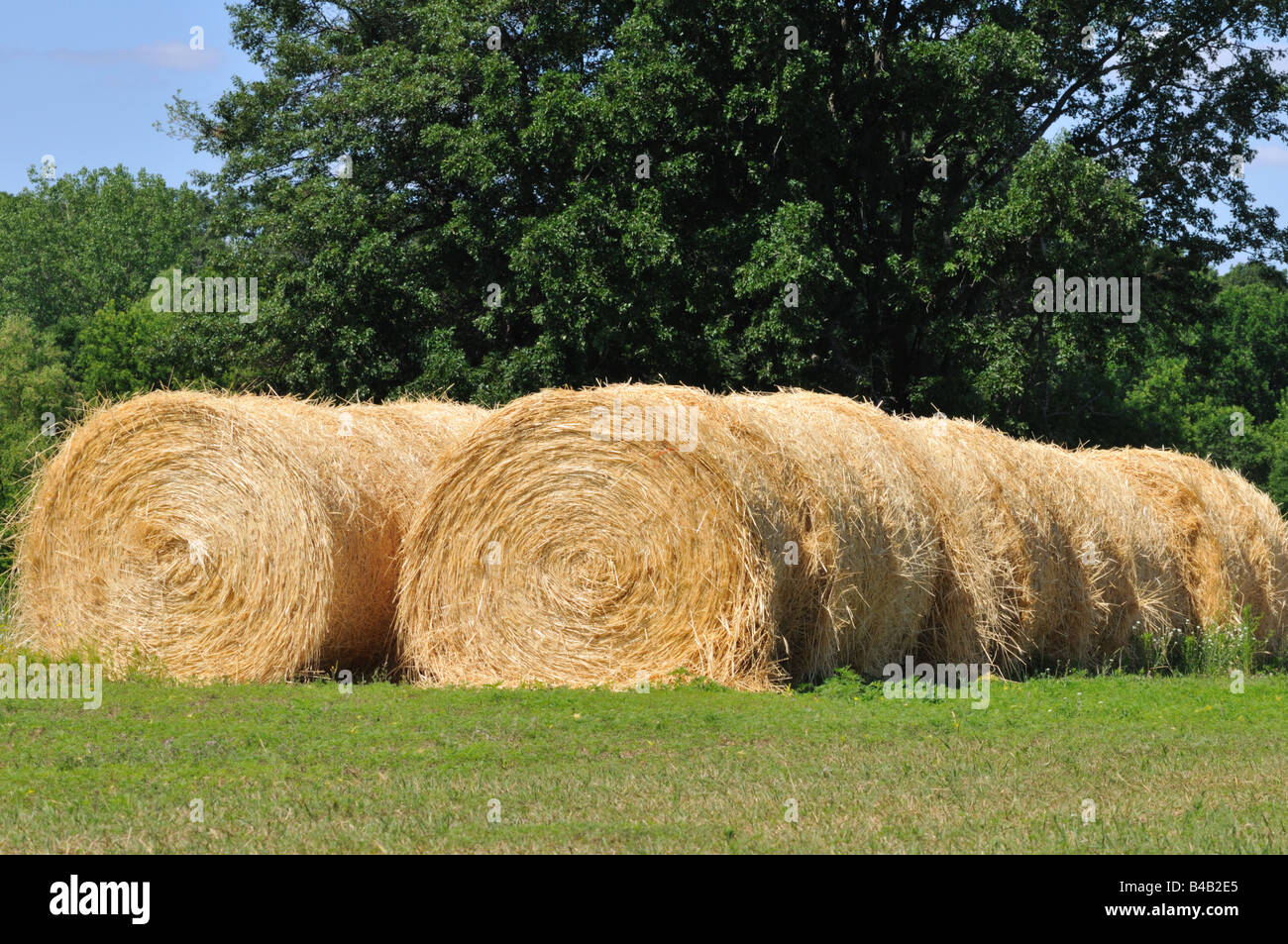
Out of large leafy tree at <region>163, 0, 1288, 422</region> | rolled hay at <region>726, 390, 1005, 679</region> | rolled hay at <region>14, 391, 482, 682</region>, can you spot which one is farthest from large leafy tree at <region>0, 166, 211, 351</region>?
rolled hay at <region>726, 390, 1005, 679</region>

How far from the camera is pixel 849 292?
26.5 metres

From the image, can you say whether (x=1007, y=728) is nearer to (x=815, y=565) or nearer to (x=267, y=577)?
(x=815, y=565)

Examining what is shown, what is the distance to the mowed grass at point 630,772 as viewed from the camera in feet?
22.6

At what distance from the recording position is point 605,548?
43.3 ft

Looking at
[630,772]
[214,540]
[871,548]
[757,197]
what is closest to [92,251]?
[757,197]

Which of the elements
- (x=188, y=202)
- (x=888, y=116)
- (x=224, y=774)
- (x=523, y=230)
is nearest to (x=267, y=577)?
(x=224, y=774)

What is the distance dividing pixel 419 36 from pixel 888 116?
1031cm

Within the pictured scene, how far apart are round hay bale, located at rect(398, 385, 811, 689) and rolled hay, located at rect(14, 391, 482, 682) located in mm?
701

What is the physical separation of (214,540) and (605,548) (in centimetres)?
399

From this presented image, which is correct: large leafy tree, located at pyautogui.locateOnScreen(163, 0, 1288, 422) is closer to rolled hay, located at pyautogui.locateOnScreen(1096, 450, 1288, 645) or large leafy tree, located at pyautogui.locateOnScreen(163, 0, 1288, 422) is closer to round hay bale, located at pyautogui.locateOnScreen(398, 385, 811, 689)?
rolled hay, located at pyautogui.locateOnScreen(1096, 450, 1288, 645)

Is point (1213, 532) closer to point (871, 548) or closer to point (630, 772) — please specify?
point (871, 548)

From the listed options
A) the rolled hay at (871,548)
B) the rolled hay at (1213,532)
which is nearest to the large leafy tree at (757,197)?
the rolled hay at (1213,532)

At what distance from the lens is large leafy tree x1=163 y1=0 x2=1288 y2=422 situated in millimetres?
24125

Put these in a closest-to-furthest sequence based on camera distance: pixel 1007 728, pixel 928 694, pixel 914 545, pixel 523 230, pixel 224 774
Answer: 1. pixel 224 774
2. pixel 1007 728
3. pixel 928 694
4. pixel 914 545
5. pixel 523 230
